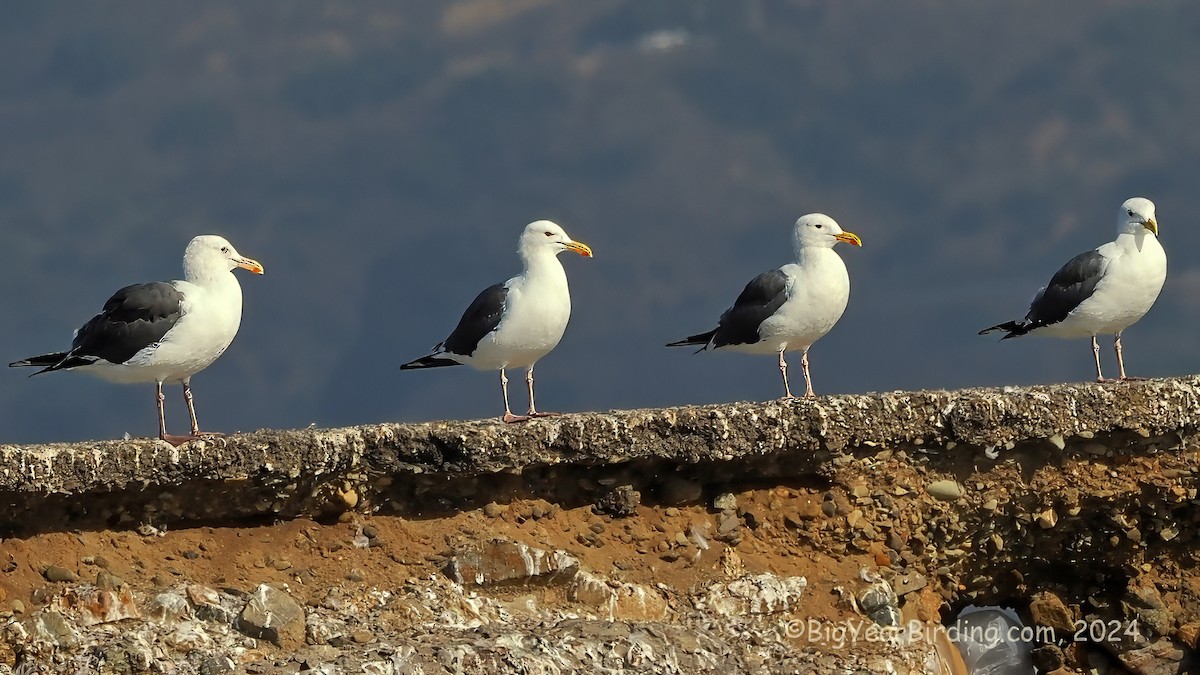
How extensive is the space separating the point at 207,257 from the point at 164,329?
0.63 meters

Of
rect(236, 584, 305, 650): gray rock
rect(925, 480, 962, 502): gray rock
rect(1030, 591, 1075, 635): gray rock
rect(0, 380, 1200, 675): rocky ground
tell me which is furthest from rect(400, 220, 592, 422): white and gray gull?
rect(1030, 591, 1075, 635): gray rock

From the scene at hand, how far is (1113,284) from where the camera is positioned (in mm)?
11242

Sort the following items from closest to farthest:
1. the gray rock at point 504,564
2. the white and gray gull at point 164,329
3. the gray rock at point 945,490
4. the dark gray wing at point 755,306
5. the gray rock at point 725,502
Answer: the gray rock at point 504,564
the white and gray gull at point 164,329
the gray rock at point 725,502
the gray rock at point 945,490
the dark gray wing at point 755,306

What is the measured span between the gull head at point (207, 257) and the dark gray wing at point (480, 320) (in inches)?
66.9

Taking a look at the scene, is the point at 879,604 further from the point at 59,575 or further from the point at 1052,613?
the point at 59,575

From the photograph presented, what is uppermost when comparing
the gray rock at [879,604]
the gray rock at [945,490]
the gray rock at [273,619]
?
the gray rock at [945,490]

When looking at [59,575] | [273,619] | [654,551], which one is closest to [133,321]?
[59,575]

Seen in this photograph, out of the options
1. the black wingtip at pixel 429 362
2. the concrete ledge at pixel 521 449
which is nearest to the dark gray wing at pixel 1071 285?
the concrete ledge at pixel 521 449

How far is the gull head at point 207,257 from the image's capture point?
30.6 feet

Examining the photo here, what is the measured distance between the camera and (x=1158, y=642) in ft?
32.4

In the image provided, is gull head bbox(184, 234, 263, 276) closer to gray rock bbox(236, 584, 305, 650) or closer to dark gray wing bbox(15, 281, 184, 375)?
dark gray wing bbox(15, 281, 184, 375)

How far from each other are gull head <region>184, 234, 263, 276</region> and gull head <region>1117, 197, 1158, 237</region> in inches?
267

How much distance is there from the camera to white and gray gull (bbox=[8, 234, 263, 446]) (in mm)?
8922

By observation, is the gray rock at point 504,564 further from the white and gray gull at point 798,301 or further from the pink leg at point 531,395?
the white and gray gull at point 798,301
